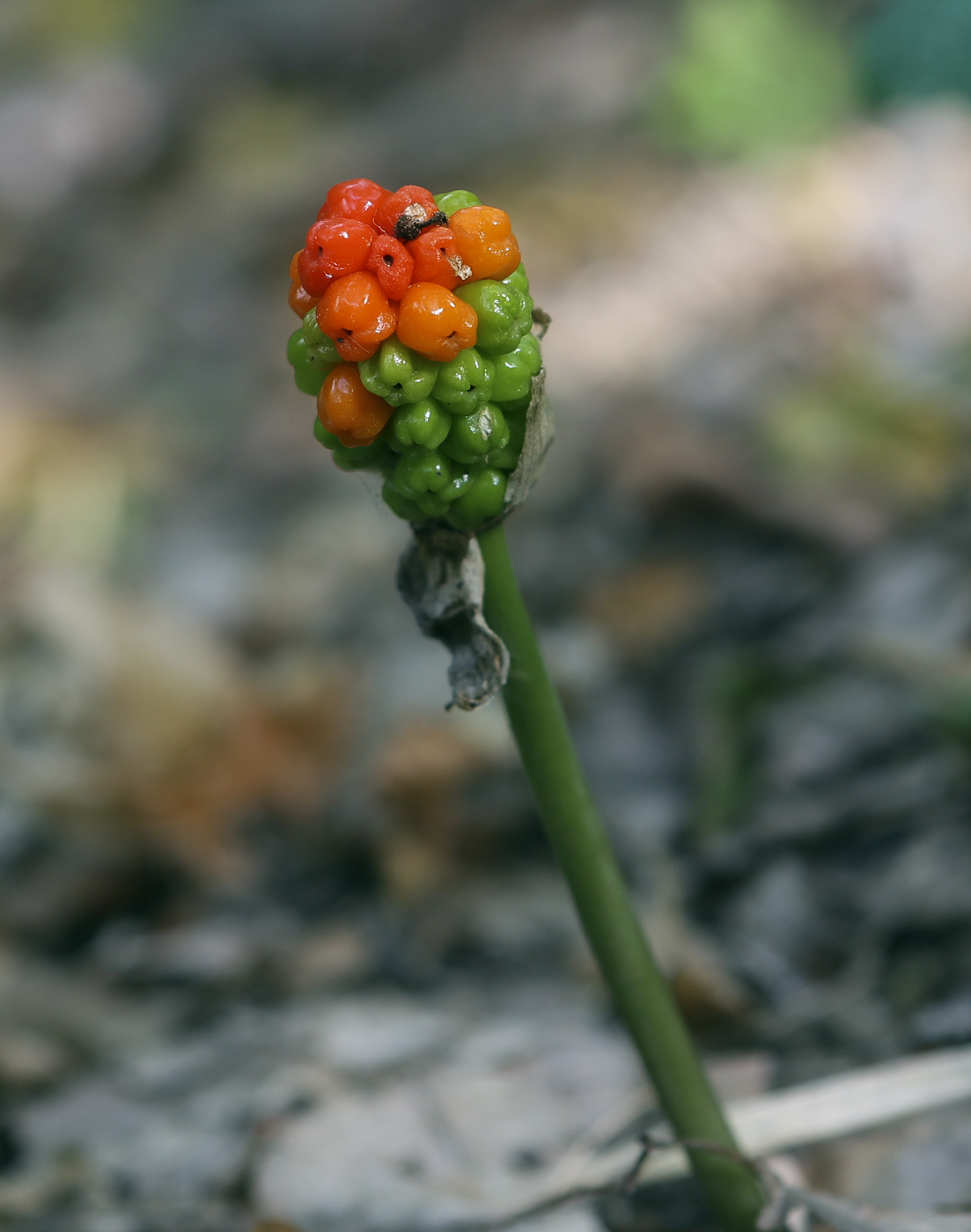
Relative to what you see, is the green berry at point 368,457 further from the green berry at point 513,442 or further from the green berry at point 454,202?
the green berry at point 454,202

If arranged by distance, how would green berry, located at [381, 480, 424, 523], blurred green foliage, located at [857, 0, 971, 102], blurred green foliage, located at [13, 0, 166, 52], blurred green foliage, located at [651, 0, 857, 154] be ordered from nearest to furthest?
green berry, located at [381, 480, 424, 523], blurred green foliage, located at [857, 0, 971, 102], blurred green foliage, located at [651, 0, 857, 154], blurred green foliage, located at [13, 0, 166, 52]

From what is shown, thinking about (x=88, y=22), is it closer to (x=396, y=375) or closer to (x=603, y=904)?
(x=396, y=375)

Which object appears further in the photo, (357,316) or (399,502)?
(399,502)

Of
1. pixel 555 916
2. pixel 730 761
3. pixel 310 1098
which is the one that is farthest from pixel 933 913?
pixel 310 1098

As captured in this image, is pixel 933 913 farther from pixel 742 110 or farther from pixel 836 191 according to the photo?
pixel 742 110

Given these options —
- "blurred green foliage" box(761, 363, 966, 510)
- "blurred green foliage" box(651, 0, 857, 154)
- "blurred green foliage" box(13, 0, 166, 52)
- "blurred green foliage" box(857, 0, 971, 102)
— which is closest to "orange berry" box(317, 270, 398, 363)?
"blurred green foliage" box(761, 363, 966, 510)

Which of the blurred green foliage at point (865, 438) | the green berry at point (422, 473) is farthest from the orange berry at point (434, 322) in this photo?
the blurred green foliage at point (865, 438)

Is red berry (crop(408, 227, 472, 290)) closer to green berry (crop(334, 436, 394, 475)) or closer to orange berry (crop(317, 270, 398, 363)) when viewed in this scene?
orange berry (crop(317, 270, 398, 363))

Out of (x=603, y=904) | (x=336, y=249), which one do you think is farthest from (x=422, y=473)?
(x=603, y=904)
